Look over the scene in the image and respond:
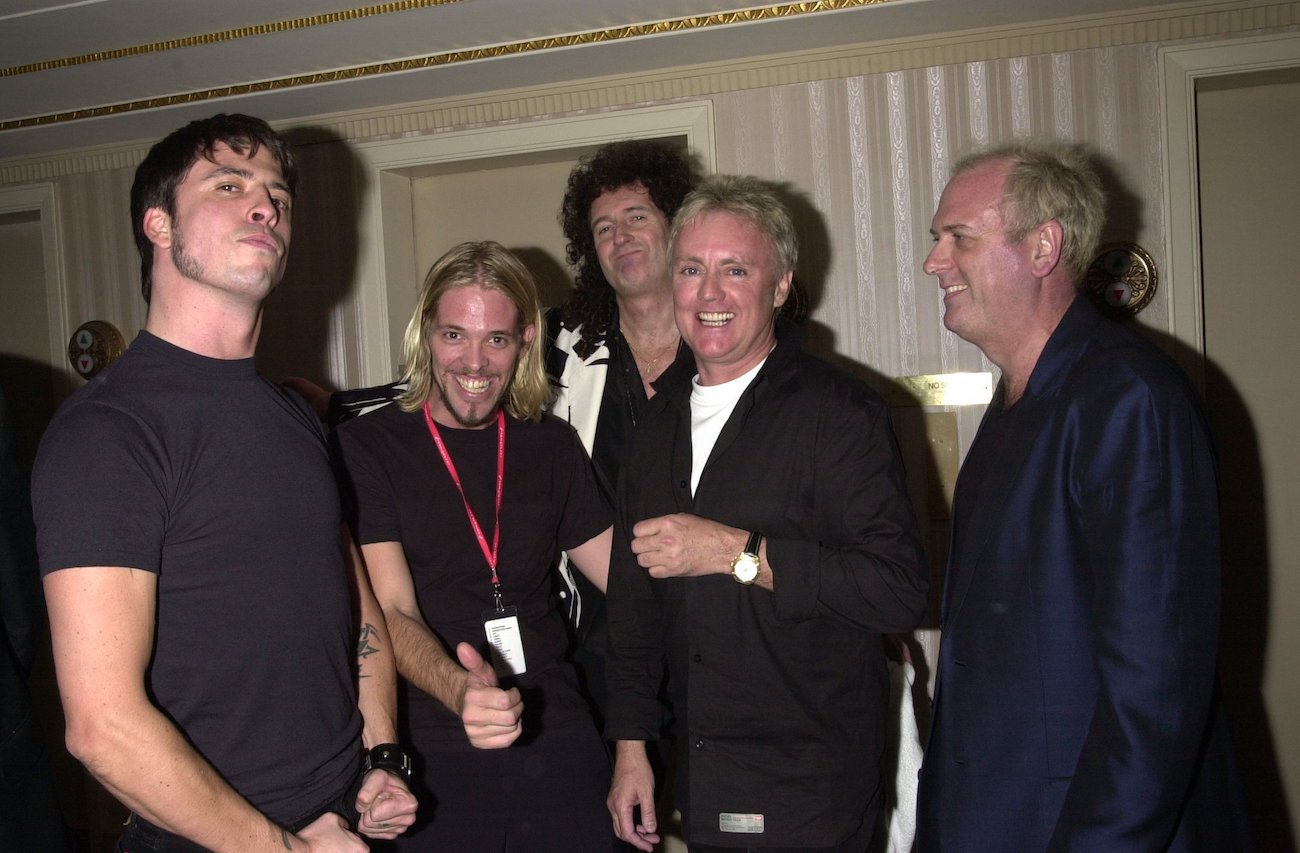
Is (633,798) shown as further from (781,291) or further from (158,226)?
(158,226)

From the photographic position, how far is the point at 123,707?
1.18 meters

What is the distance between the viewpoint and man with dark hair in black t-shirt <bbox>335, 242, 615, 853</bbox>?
1.85 metres

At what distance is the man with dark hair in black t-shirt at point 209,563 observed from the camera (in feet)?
3.90

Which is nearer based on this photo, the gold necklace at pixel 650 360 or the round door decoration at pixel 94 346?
the gold necklace at pixel 650 360

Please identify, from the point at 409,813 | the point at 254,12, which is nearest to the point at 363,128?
the point at 254,12

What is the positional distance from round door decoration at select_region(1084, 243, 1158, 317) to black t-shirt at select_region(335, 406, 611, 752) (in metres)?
2.13

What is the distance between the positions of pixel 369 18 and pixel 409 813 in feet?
7.95

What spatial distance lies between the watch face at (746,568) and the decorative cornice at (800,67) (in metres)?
2.08

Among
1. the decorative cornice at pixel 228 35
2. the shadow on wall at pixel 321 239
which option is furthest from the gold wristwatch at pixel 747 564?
the shadow on wall at pixel 321 239

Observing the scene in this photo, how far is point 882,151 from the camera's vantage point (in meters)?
3.35

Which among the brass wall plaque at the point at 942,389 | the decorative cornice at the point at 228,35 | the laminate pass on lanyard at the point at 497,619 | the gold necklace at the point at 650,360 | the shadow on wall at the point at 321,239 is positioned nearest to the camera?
the laminate pass on lanyard at the point at 497,619

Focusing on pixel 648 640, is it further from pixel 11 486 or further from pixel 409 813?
pixel 11 486

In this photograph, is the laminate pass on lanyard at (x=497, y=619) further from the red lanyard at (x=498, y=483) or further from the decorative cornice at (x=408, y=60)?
the decorative cornice at (x=408, y=60)

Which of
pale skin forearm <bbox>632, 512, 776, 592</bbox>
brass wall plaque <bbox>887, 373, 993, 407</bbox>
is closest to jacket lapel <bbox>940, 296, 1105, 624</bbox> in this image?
pale skin forearm <bbox>632, 512, 776, 592</bbox>
